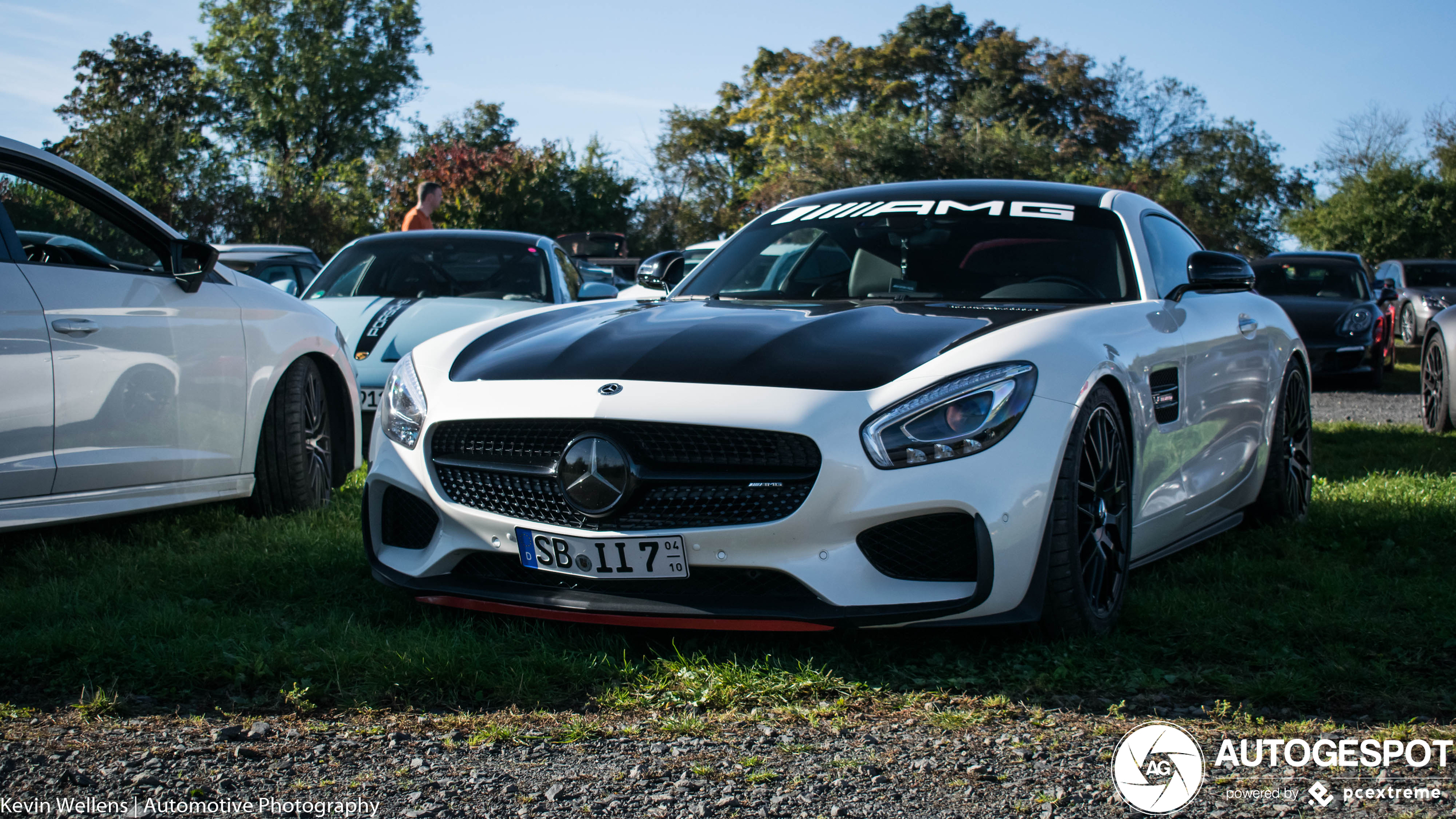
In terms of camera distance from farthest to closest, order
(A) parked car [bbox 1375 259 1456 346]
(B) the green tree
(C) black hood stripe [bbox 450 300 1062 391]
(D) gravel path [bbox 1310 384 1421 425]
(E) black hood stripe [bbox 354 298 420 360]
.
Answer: (B) the green tree
(A) parked car [bbox 1375 259 1456 346]
(D) gravel path [bbox 1310 384 1421 425]
(E) black hood stripe [bbox 354 298 420 360]
(C) black hood stripe [bbox 450 300 1062 391]

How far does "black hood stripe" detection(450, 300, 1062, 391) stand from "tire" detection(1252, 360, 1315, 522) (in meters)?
1.84

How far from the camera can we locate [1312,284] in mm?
14508

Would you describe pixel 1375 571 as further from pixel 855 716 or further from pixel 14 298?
pixel 14 298

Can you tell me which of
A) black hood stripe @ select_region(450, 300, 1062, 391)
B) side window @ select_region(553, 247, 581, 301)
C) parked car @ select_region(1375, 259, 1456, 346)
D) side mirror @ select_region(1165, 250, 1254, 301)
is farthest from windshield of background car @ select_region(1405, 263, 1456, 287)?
black hood stripe @ select_region(450, 300, 1062, 391)

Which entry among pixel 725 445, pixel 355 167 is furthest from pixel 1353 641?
pixel 355 167

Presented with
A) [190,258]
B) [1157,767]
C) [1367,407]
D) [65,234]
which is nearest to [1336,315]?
[1367,407]

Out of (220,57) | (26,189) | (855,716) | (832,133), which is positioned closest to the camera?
(855,716)

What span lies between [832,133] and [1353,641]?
3357cm

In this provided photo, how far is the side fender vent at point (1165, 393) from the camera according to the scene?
13.0 ft

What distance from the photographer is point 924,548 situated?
3.20 metres

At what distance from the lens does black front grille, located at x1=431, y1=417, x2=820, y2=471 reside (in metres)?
3.19

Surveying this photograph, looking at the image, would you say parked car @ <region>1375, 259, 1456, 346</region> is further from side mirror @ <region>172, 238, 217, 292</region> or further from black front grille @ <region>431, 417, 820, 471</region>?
black front grille @ <region>431, 417, 820, 471</region>

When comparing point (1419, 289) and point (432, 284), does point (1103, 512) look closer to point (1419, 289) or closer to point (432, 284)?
point (432, 284)

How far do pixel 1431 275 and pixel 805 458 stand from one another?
22482 millimetres
